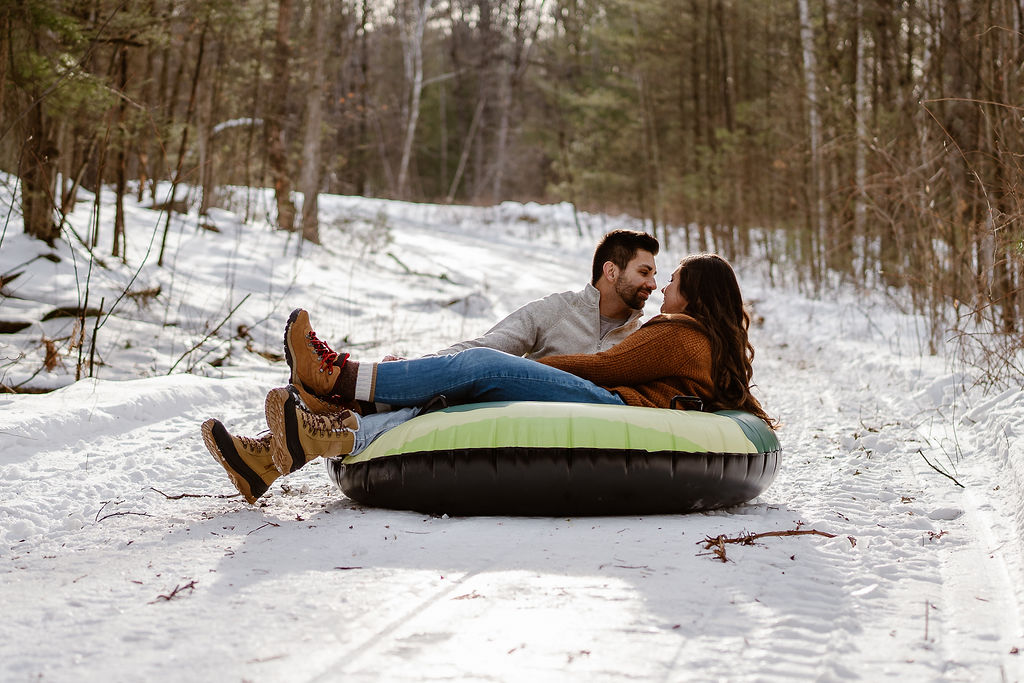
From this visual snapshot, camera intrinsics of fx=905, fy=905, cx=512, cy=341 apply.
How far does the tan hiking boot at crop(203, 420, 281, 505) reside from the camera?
331cm

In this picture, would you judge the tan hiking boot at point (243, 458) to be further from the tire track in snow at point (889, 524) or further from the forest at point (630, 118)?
the forest at point (630, 118)

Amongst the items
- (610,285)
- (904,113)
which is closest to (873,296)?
(904,113)

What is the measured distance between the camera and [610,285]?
15.0 feet

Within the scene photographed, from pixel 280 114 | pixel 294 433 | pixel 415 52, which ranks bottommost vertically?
pixel 294 433

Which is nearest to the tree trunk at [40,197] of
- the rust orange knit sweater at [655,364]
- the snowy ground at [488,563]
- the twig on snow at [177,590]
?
the snowy ground at [488,563]

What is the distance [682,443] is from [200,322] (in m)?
5.79

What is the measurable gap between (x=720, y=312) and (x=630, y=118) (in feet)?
66.6

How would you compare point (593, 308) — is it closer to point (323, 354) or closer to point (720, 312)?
point (720, 312)

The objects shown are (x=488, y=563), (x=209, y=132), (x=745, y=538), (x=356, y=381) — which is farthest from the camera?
(x=209, y=132)

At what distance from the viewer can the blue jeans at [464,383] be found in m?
3.71

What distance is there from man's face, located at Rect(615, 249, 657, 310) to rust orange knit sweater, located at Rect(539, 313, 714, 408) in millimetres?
620

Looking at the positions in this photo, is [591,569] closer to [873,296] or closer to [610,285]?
[610,285]

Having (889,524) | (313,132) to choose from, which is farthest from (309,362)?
(313,132)

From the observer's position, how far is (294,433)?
3342 mm
